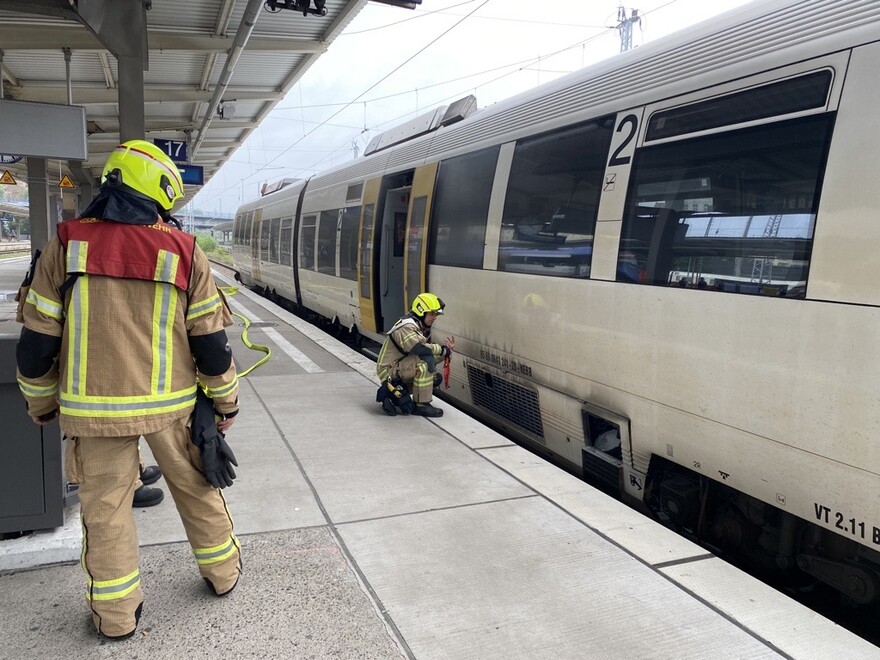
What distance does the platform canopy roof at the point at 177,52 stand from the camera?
7.59 m

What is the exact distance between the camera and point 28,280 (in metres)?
2.57

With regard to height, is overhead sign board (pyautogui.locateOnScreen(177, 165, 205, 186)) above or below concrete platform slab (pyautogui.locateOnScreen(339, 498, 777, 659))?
above

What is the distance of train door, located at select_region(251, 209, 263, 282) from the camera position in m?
19.4

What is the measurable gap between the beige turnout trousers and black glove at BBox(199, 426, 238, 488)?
2.6 inches

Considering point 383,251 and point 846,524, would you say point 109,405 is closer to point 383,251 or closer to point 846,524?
Result: point 846,524

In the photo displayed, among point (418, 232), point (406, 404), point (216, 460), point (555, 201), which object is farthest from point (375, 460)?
point (418, 232)

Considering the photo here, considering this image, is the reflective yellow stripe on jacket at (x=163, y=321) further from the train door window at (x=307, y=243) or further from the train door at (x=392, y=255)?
the train door window at (x=307, y=243)

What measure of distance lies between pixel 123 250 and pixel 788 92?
3213 mm

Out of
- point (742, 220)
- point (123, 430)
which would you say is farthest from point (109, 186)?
point (742, 220)

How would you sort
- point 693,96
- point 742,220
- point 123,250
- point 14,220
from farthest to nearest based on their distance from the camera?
point 14,220 < point 693,96 < point 742,220 < point 123,250

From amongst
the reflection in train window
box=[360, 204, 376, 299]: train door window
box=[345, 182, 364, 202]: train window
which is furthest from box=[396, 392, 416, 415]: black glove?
the reflection in train window

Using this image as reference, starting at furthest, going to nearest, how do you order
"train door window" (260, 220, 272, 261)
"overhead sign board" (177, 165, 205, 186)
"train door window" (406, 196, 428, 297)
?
1. "train door window" (260, 220, 272, 261)
2. "overhead sign board" (177, 165, 205, 186)
3. "train door window" (406, 196, 428, 297)

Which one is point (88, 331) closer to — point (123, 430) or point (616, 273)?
point (123, 430)

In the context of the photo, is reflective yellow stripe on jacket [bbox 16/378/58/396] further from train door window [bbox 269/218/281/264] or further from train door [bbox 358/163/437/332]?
train door window [bbox 269/218/281/264]
